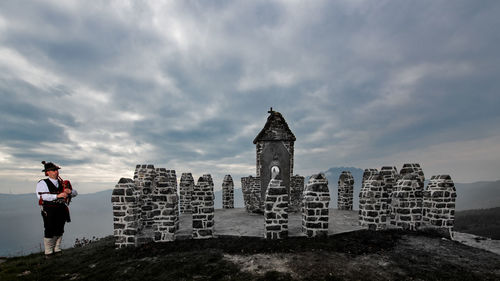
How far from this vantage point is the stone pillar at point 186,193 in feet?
59.5

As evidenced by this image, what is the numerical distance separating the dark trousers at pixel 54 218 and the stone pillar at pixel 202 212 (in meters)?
5.54

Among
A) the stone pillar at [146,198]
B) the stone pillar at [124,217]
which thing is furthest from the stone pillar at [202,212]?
the stone pillar at [124,217]

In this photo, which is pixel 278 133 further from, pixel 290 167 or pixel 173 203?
pixel 173 203

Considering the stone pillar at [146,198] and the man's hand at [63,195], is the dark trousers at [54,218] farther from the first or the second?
the stone pillar at [146,198]

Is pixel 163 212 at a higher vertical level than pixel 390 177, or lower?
lower

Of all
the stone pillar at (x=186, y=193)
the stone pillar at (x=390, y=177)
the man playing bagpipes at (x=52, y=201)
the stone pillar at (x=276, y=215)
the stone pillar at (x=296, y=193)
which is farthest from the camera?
the stone pillar at (x=186, y=193)

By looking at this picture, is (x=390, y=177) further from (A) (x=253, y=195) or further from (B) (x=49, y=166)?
(B) (x=49, y=166)

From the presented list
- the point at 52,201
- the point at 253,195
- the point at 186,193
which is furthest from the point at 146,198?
the point at 253,195

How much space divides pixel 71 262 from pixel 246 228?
753cm

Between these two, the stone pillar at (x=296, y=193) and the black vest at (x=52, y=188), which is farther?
the stone pillar at (x=296, y=193)

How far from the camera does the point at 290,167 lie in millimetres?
16250

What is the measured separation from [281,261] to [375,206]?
237 inches

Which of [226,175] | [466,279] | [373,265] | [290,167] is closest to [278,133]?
[290,167]

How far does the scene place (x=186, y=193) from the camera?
18.2m
